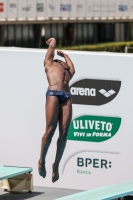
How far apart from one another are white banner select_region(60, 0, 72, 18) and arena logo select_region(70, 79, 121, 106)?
32258 millimetres

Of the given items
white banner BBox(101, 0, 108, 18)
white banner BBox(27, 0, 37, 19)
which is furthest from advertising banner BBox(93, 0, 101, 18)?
white banner BBox(27, 0, 37, 19)

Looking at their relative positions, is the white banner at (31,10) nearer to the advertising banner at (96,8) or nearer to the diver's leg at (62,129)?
the advertising banner at (96,8)

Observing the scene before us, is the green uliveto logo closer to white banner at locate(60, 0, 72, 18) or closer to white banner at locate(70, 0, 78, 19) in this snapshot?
white banner at locate(60, 0, 72, 18)

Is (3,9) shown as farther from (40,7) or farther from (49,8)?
(49,8)

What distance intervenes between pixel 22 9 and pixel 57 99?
29.1 meters

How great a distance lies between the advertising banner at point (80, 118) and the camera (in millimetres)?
12047

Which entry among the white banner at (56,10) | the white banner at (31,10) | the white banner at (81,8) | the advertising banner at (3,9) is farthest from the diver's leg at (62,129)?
the white banner at (81,8)

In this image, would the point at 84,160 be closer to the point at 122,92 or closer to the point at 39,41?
the point at 122,92

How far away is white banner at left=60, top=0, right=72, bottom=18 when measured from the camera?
44.3m

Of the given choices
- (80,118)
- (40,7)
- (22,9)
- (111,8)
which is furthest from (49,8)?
(80,118)

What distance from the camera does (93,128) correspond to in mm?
12250

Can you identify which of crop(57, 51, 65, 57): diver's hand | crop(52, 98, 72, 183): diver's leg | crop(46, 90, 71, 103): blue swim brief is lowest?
crop(52, 98, 72, 183): diver's leg

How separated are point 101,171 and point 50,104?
4.66 ft

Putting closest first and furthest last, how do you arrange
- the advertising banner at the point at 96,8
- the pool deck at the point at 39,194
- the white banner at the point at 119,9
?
1. the pool deck at the point at 39,194
2. the advertising banner at the point at 96,8
3. the white banner at the point at 119,9
